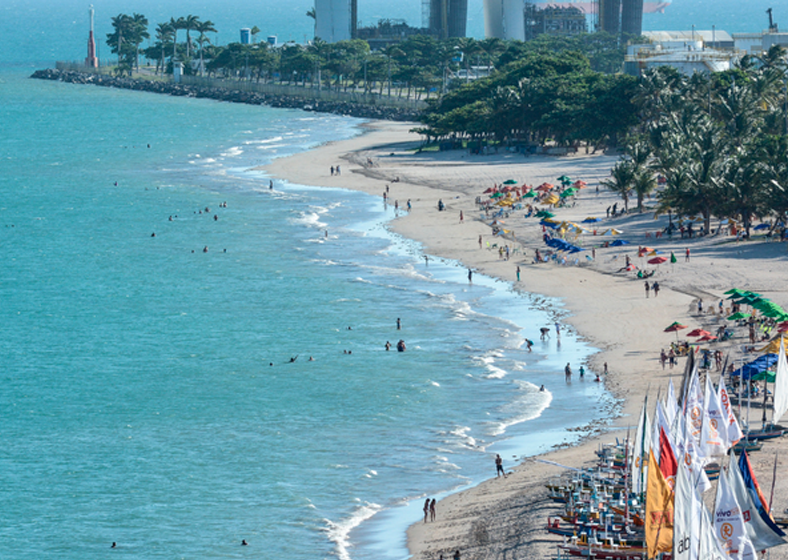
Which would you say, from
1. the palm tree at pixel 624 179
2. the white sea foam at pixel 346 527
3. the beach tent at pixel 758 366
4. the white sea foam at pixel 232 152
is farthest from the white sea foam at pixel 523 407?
the white sea foam at pixel 232 152

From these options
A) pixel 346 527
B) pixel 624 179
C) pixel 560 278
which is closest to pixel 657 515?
pixel 346 527

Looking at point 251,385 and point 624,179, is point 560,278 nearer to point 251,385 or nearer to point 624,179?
point 624,179

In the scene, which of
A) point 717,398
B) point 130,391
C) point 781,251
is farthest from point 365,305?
point 717,398

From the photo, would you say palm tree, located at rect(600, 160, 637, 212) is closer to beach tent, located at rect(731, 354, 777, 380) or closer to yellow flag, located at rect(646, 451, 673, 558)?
beach tent, located at rect(731, 354, 777, 380)

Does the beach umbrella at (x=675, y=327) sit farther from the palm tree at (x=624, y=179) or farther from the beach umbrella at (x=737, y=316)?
the palm tree at (x=624, y=179)

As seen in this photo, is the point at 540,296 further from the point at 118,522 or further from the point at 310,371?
the point at 118,522

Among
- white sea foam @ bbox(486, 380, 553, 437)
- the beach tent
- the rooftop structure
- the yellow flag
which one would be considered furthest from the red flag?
the rooftop structure
